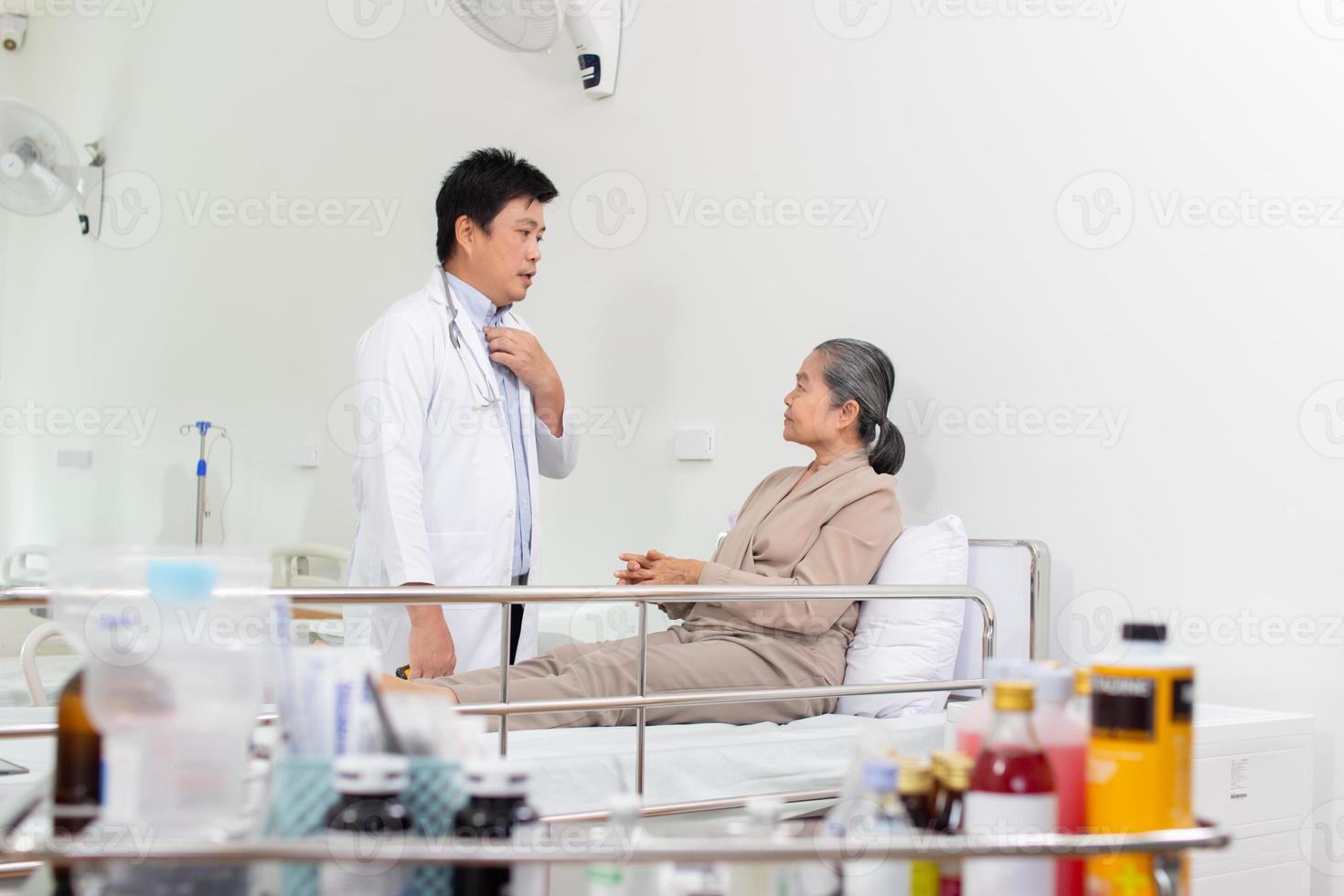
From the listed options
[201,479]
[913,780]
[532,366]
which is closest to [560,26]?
[532,366]

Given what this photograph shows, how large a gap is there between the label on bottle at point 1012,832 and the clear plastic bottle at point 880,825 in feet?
0.19

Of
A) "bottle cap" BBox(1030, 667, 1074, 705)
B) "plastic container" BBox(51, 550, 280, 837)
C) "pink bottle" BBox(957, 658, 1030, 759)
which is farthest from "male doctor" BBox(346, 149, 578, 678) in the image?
"bottle cap" BBox(1030, 667, 1074, 705)

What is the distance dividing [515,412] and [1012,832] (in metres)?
2.13

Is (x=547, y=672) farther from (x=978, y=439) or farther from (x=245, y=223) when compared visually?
(x=245, y=223)

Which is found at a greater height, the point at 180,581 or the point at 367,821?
the point at 180,581

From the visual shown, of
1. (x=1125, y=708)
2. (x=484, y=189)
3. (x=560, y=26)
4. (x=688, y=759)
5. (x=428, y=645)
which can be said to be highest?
(x=560, y=26)

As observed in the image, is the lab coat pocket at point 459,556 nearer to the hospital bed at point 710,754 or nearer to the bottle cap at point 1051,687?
the hospital bed at point 710,754

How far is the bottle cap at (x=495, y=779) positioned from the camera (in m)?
0.92

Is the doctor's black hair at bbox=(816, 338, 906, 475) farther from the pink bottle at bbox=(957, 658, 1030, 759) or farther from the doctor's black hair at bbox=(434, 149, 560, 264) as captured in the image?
the pink bottle at bbox=(957, 658, 1030, 759)

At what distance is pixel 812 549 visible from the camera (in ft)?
9.00

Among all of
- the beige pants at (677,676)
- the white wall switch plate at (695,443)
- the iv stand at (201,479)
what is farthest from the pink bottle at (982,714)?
the iv stand at (201,479)

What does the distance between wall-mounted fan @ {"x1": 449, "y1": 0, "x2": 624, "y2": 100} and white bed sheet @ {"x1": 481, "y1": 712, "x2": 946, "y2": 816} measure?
6.22ft

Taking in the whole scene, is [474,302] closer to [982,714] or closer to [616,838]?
[982,714]

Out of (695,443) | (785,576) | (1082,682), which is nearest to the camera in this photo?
(1082,682)
